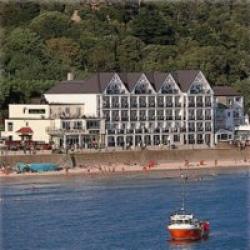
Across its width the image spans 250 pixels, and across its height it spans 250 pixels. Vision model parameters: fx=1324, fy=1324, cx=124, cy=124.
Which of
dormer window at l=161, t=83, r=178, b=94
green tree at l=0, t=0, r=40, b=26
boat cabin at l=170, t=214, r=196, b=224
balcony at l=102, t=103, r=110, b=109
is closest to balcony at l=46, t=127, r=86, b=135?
balcony at l=102, t=103, r=110, b=109

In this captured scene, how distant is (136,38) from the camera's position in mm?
95812

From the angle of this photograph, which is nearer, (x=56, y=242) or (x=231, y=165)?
(x=56, y=242)

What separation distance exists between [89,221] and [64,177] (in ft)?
57.6

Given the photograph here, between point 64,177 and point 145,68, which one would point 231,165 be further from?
point 145,68

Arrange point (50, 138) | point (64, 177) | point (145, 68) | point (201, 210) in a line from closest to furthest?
point (201, 210) < point (64, 177) < point (50, 138) < point (145, 68)

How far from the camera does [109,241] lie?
3919cm

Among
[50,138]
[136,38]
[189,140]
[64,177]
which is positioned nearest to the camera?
[64,177]

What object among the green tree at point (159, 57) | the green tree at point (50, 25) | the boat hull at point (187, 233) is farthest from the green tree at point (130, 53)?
the boat hull at point (187, 233)

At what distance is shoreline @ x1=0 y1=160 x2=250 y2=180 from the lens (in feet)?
207

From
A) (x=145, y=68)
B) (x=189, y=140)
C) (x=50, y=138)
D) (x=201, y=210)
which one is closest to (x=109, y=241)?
(x=201, y=210)

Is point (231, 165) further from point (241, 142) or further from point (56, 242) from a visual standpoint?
point (56, 242)

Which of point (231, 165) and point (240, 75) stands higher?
point (240, 75)

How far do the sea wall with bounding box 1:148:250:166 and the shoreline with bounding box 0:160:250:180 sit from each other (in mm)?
406

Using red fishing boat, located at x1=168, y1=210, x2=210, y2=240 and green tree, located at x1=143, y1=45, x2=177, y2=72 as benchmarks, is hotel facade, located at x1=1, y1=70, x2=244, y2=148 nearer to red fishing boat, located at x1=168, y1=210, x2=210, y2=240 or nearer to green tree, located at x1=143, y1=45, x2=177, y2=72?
green tree, located at x1=143, y1=45, x2=177, y2=72
